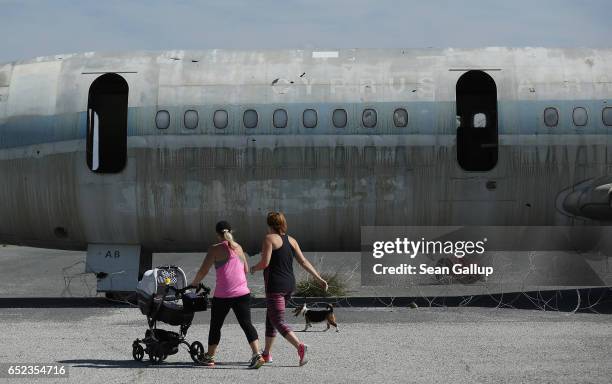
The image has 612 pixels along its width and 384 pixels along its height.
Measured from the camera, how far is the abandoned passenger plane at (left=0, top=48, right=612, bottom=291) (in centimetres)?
1889

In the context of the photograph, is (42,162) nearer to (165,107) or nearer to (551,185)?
(165,107)

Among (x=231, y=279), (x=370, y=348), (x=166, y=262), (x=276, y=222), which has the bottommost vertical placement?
(x=166, y=262)

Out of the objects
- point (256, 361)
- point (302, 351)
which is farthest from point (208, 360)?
point (302, 351)

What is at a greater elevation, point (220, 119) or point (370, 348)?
point (220, 119)

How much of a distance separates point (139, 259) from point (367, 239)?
4.49m

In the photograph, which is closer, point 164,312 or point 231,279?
point 231,279

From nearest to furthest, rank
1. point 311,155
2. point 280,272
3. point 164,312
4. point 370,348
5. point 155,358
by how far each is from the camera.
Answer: point 280,272 < point 155,358 < point 164,312 < point 370,348 < point 311,155

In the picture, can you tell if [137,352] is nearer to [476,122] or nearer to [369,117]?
[369,117]

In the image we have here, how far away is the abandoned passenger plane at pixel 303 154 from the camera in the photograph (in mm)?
18891

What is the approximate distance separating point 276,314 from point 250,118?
7565mm

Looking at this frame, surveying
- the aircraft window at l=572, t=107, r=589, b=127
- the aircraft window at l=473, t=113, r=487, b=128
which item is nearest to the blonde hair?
the aircraft window at l=572, t=107, r=589, b=127

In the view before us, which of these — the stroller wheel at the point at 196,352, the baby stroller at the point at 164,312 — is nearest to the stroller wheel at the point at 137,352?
the baby stroller at the point at 164,312

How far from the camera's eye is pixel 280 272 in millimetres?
12273

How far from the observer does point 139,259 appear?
1938 cm
